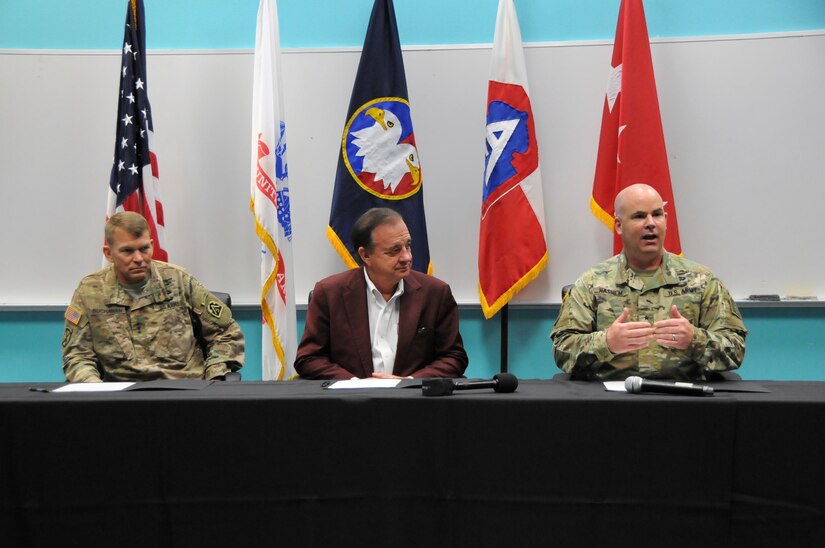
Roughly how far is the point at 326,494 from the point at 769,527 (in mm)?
996

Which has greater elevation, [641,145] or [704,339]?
[641,145]

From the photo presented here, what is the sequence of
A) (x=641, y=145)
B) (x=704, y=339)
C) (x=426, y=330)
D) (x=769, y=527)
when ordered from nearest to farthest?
(x=769, y=527) < (x=704, y=339) < (x=426, y=330) < (x=641, y=145)

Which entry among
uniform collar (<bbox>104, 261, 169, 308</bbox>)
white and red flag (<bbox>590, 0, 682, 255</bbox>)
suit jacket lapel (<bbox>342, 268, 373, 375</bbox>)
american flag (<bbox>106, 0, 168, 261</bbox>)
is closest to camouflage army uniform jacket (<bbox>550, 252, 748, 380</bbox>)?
suit jacket lapel (<bbox>342, 268, 373, 375</bbox>)

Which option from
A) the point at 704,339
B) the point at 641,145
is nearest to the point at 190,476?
the point at 704,339

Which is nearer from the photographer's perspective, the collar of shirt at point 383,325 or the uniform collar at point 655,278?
the uniform collar at point 655,278

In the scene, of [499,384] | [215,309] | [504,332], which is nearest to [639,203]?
[499,384]

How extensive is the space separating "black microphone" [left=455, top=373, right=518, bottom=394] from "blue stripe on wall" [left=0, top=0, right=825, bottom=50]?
2.41 metres

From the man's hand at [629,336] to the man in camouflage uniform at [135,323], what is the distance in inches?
53.3

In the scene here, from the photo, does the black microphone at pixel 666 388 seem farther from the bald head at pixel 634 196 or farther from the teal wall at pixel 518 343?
the teal wall at pixel 518 343

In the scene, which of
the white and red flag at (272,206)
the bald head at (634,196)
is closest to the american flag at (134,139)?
the white and red flag at (272,206)

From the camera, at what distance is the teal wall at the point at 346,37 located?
3.78 metres

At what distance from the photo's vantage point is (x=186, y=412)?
1.81m

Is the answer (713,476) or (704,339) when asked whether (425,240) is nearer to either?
(704,339)

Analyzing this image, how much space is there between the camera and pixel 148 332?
278 centimetres
